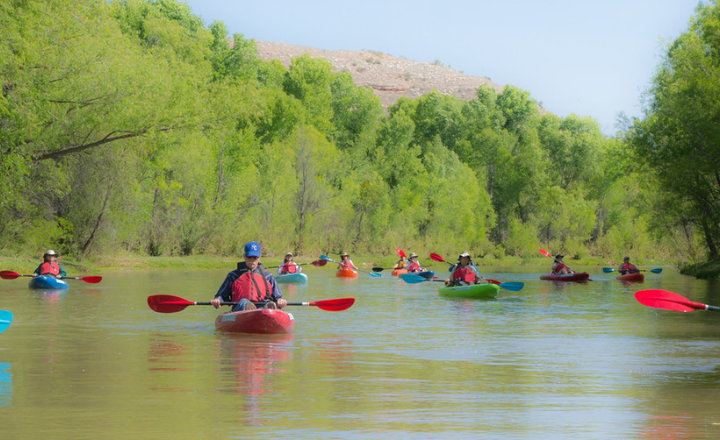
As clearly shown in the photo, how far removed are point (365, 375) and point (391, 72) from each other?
447ft

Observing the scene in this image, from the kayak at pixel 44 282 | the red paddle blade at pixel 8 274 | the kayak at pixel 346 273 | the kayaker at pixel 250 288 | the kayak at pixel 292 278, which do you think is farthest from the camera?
the kayak at pixel 346 273

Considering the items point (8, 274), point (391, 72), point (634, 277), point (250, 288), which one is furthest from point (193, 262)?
point (391, 72)

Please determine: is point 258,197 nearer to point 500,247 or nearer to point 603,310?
point 500,247

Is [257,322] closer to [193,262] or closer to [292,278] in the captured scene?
[292,278]

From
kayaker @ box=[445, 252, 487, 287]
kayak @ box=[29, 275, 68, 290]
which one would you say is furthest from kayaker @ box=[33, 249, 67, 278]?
kayaker @ box=[445, 252, 487, 287]

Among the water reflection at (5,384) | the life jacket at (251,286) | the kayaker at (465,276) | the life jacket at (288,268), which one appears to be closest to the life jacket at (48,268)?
the life jacket at (288,268)

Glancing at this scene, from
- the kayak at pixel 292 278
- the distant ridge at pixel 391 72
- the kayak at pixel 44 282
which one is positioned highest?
the distant ridge at pixel 391 72

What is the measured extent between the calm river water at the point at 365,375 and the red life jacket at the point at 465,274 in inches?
141

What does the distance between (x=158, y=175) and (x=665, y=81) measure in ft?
80.1

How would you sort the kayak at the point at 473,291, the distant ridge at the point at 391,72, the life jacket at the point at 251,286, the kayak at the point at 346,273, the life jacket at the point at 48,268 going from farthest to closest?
the distant ridge at the point at 391,72 < the kayak at the point at 346,273 < the life jacket at the point at 48,268 < the kayak at the point at 473,291 < the life jacket at the point at 251,286

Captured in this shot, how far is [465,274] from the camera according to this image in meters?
23.7

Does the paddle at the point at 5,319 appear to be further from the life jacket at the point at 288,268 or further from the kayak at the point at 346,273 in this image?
the kayak at the point at 346,273

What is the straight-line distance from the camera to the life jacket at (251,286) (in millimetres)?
14094

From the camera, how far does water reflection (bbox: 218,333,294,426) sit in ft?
27.1
